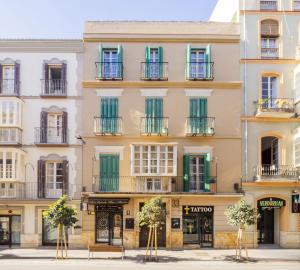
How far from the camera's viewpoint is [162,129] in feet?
89.2

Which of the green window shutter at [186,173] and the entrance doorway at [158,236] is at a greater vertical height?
the green window shutter at [186,173]

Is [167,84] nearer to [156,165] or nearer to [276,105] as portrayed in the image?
[156,165]

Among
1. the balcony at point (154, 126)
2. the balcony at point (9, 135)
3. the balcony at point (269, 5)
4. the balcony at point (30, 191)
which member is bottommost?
the balcony at point (30, 191)

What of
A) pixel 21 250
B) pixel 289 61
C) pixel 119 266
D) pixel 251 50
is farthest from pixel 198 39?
pixel 21 250

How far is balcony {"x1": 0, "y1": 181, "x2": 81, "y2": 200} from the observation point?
26828 mm

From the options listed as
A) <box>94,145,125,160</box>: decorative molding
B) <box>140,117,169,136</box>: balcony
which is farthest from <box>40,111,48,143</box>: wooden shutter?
<box>140,117,169,136</box>: balcony

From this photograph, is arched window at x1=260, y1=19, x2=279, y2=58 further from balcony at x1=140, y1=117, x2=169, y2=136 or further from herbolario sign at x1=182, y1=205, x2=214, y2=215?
herbolario sign at x1=182, y1=205, x2=214, y2=215

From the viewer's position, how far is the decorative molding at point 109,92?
90.7 ft

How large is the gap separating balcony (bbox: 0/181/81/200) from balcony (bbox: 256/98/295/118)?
39.8 feet

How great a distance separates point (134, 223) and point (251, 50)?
42.4 feet

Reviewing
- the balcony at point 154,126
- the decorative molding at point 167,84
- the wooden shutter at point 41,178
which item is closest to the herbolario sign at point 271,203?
the decorative molding at point 167,84

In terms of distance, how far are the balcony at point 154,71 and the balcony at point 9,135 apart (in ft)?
27.5

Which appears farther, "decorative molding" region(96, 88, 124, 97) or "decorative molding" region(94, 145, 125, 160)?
"decorative molding" region(96, 88, 124, 97)

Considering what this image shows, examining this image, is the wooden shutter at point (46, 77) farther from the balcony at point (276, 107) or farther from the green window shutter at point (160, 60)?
the balcony at point (276, 107)
